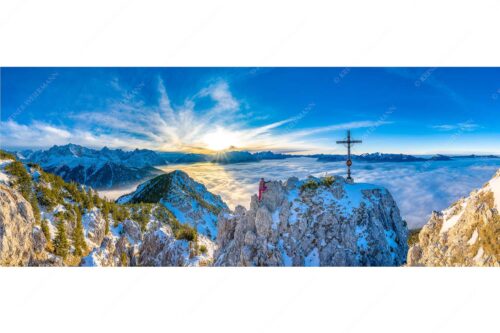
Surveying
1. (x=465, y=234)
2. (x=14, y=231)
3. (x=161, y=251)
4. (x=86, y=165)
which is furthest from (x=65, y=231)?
(x=86, y=165)

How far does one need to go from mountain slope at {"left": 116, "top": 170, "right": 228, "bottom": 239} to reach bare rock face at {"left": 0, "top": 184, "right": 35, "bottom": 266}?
50.1 m

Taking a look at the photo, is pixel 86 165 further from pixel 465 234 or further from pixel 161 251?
pixel 465 234

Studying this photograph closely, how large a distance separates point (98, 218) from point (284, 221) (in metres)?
23.8

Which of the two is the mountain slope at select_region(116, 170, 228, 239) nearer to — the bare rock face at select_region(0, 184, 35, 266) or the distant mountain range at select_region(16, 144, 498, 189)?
the distant mountain range at select_region(16, 144, 498, 189)

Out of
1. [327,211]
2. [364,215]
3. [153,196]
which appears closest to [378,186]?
[364,215]

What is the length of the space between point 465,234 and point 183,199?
69.6 meters

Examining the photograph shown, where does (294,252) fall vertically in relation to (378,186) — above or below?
below

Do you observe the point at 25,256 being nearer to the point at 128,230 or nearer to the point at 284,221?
the point at 284,221

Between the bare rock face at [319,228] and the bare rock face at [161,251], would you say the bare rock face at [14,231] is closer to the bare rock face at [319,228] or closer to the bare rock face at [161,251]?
the bare rock face at [319,228]

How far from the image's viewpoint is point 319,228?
1611 centimetres

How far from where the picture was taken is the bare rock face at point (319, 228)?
15.5m

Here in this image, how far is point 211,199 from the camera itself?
295 feet

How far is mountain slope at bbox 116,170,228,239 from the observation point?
233 ft
